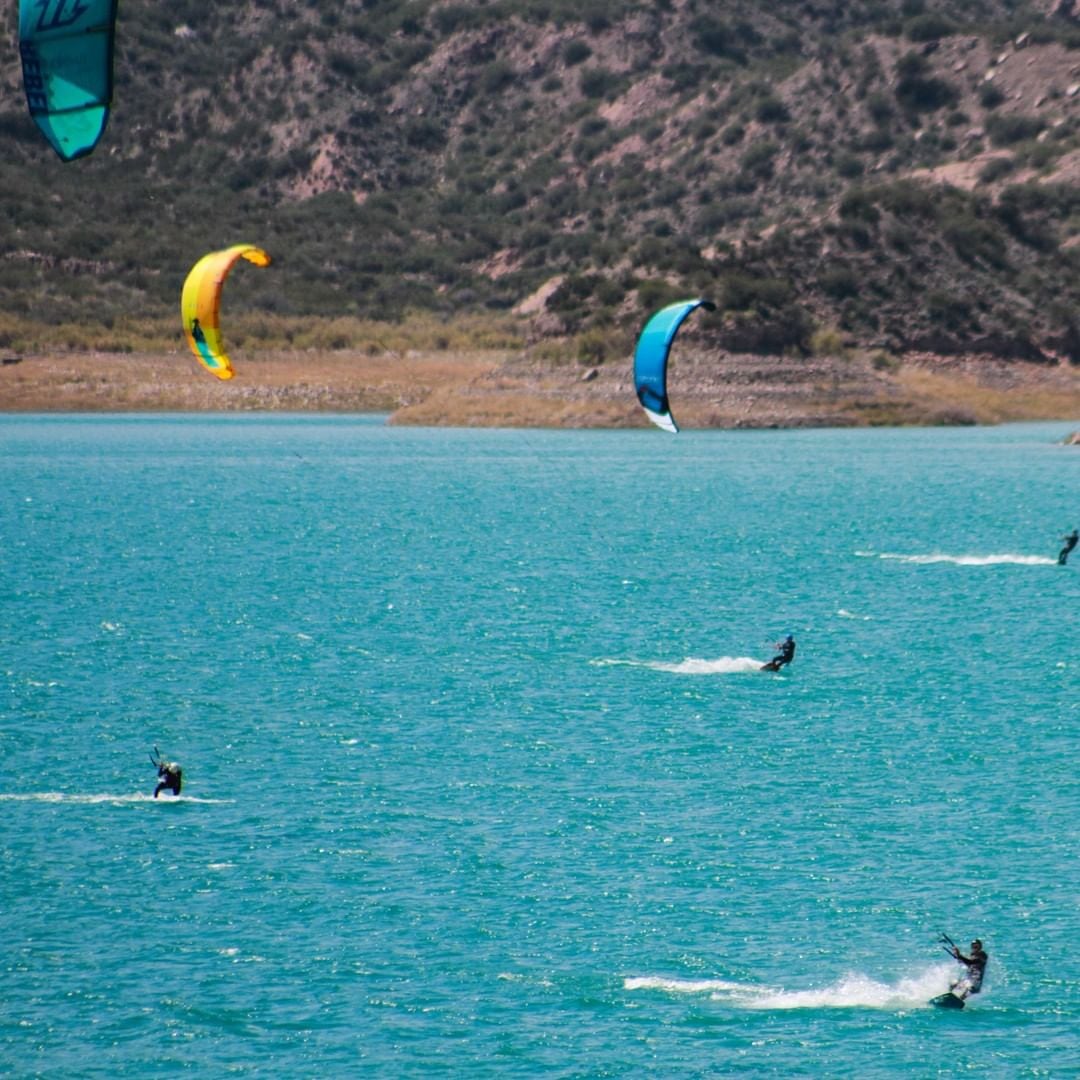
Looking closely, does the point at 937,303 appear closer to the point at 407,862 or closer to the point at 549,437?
the point at 549,437

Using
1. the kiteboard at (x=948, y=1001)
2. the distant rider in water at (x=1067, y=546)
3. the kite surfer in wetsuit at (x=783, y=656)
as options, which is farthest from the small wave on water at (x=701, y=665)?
the distant rider in water at (x=1067, y=546)

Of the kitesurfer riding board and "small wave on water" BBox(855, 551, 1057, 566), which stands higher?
the kitesurfer riding board

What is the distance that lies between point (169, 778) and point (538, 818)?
5.05 metres

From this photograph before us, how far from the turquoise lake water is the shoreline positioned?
59.6 m

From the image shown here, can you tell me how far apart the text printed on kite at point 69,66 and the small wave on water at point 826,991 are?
11.2 meters

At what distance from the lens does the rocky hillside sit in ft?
444

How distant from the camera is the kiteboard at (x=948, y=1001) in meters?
19.4

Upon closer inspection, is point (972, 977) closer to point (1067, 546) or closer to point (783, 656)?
point (783, 656)

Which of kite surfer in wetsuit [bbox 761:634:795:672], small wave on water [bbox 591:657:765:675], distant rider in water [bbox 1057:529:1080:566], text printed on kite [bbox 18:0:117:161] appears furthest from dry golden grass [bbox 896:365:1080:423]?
text printed on kite [bbox 18:0:117:161]

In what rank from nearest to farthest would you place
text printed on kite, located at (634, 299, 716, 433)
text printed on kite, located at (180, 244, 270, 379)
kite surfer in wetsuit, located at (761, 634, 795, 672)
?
1. kite surfer in wetsuit, located at (761, 634, 795, 672)
2. text printed on kite, located at (634, 299, 716, 433)
3. text printed on kite, located at (180, 244, 270, 379)

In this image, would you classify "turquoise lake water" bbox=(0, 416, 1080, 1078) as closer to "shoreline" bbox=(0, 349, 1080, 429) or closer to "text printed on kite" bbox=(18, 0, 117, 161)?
"text printed on kite" bbox=(18, 0, 117, 161)

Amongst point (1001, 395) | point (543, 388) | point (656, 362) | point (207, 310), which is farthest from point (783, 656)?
point (1001, 395)

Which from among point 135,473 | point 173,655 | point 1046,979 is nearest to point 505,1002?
point 1046,979

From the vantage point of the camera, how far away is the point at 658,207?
179 metres
